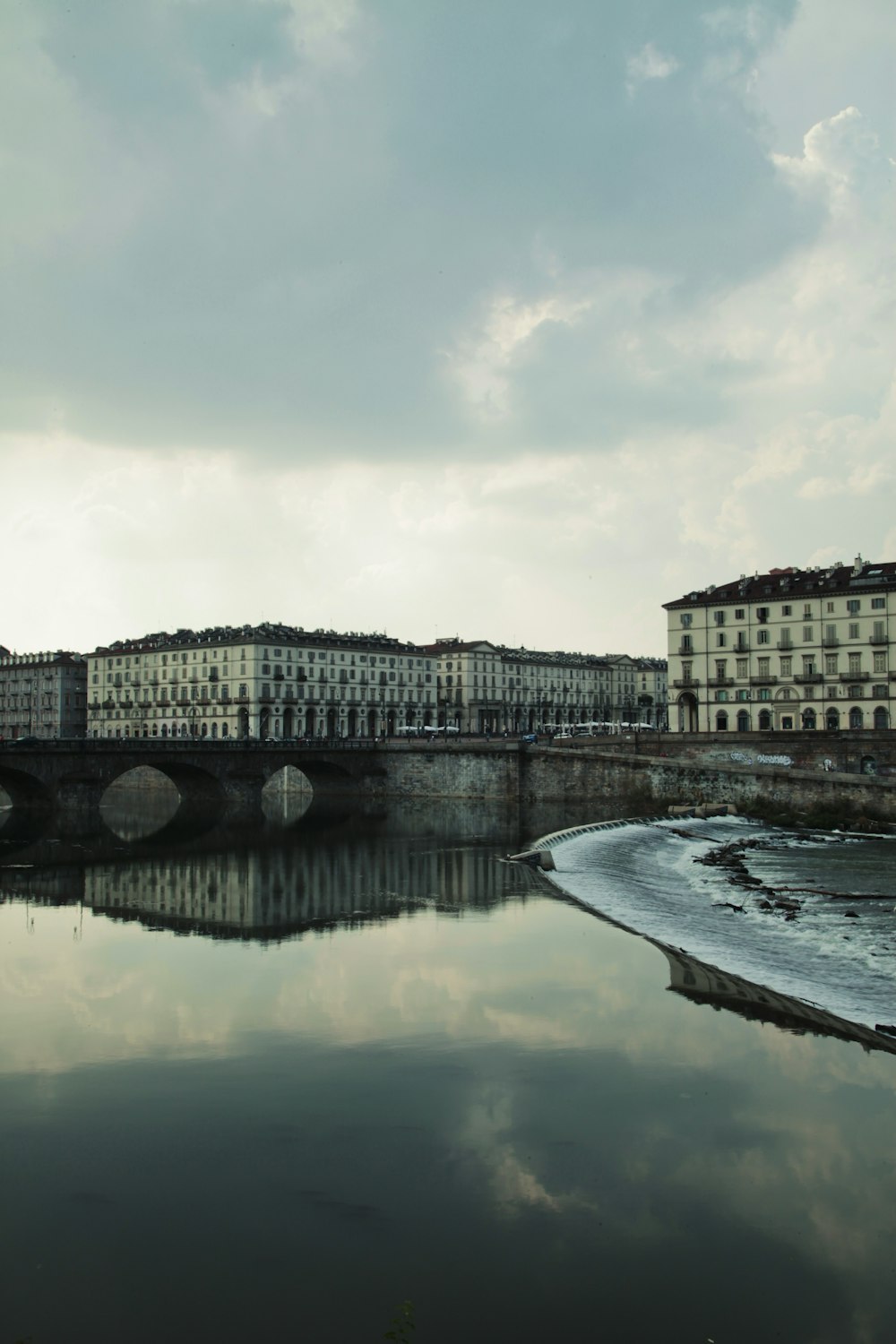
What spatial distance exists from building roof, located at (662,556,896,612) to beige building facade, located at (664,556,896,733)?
0.09 m

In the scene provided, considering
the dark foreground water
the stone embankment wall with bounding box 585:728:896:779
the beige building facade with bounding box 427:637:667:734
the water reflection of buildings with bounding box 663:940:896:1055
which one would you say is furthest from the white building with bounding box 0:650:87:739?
the water reflection of buildings with bounding box 663:940:896:1055

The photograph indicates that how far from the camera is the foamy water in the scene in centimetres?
2467

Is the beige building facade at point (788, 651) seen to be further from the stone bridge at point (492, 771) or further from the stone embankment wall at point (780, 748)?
the stone bridge at point (492, 771)

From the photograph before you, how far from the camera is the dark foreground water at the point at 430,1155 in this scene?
11320mm

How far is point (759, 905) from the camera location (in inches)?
1346

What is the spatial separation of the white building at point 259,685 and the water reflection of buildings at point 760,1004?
120m

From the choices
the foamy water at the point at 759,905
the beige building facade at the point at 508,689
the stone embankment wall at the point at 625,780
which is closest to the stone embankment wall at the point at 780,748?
the stone embankment wall at the point at 625,780

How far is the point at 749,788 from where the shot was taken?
71.6 m

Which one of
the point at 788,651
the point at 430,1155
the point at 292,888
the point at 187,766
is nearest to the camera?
the point at 430,1155

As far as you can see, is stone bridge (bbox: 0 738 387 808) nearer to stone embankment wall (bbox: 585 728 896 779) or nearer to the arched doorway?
stone embankment wall (bbox: 585 728 896 779)

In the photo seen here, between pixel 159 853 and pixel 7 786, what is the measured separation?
95.1ft

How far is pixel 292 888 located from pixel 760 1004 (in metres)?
23.7

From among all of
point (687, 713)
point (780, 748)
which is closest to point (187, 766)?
point (687, 713)

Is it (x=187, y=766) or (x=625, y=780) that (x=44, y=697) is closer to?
(x=187, y=766)
